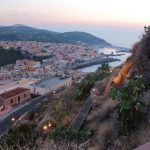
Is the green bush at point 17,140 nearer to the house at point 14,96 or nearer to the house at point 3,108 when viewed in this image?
the house at point 3,108

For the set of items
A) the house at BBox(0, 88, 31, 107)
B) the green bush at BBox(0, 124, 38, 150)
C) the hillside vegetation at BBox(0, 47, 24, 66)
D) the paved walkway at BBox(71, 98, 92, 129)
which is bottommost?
the hillside vegetation at BBox(0, 47, 24, 66)

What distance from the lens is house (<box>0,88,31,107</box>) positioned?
25494mm

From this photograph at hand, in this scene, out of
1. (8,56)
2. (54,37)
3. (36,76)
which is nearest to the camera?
(36,76)

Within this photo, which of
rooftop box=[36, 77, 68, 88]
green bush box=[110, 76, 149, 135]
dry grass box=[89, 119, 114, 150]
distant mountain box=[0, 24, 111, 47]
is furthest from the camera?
distant mountain box=[0, 24, 111, 47]

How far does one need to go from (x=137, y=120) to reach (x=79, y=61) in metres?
70.9

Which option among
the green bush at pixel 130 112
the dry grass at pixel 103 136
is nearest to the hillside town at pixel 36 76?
the dry grass at pixel 103 136

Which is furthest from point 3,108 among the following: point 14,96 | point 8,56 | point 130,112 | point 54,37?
point 54,37

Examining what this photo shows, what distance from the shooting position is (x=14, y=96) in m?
26.5

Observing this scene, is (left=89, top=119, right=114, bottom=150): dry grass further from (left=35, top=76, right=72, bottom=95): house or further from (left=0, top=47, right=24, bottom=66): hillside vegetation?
(left=0, top=47, right=24, bottom=66): hillside vegetation

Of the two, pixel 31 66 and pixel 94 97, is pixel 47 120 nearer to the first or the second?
pixel 94 97

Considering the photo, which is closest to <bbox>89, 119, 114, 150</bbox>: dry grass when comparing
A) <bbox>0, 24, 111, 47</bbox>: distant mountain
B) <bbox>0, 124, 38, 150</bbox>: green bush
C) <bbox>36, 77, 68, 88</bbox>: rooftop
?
<bbox>0, 124, 38, 150</bbox>: green bush

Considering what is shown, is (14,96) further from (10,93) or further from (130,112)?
(130,112)

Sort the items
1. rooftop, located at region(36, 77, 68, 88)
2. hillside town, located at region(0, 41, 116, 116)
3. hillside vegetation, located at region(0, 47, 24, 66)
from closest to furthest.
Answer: hillside town, located at region(0, 41, 116, 116) < rooftop, located at region(36, 77, 68, 88) < hillside vegetation, located at region(0, 47, 24, 66)

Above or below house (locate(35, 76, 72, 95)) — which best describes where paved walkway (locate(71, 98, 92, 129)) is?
above
